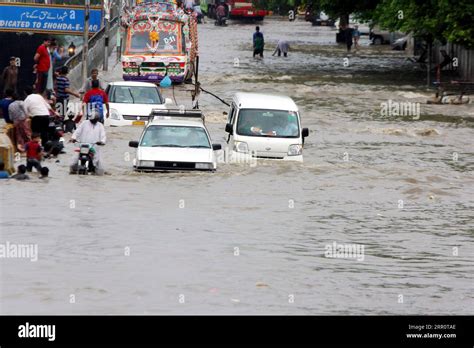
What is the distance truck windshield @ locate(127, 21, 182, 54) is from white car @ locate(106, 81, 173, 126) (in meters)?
14.1

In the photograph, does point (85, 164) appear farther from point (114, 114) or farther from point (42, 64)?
point (42, 64)

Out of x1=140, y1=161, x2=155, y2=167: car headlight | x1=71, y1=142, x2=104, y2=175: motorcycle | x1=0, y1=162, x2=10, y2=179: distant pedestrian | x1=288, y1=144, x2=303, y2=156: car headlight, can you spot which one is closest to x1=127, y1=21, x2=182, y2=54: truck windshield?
x1=288, y1=144, x2=303, y2=156: car headlight

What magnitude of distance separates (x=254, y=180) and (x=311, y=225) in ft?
15.4

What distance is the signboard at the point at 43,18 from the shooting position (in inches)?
1870

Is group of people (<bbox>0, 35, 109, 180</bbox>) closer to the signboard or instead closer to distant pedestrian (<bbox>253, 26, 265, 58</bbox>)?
the signboard

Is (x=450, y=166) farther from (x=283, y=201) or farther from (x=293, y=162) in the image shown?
(x=283, y=201)

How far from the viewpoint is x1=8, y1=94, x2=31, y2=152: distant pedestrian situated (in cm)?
2777

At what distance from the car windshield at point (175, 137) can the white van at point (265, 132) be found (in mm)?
2163

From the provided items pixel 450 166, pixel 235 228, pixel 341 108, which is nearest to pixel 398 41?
pixel 341 108

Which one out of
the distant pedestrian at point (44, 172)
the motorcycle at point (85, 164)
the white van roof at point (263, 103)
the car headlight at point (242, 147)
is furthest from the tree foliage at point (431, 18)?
the distant pedestrian at point (44, 172)

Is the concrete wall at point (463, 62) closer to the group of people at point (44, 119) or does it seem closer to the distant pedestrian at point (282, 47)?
the distant pedestrian at point (282, 47)

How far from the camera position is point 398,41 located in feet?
261

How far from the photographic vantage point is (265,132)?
2884cm
